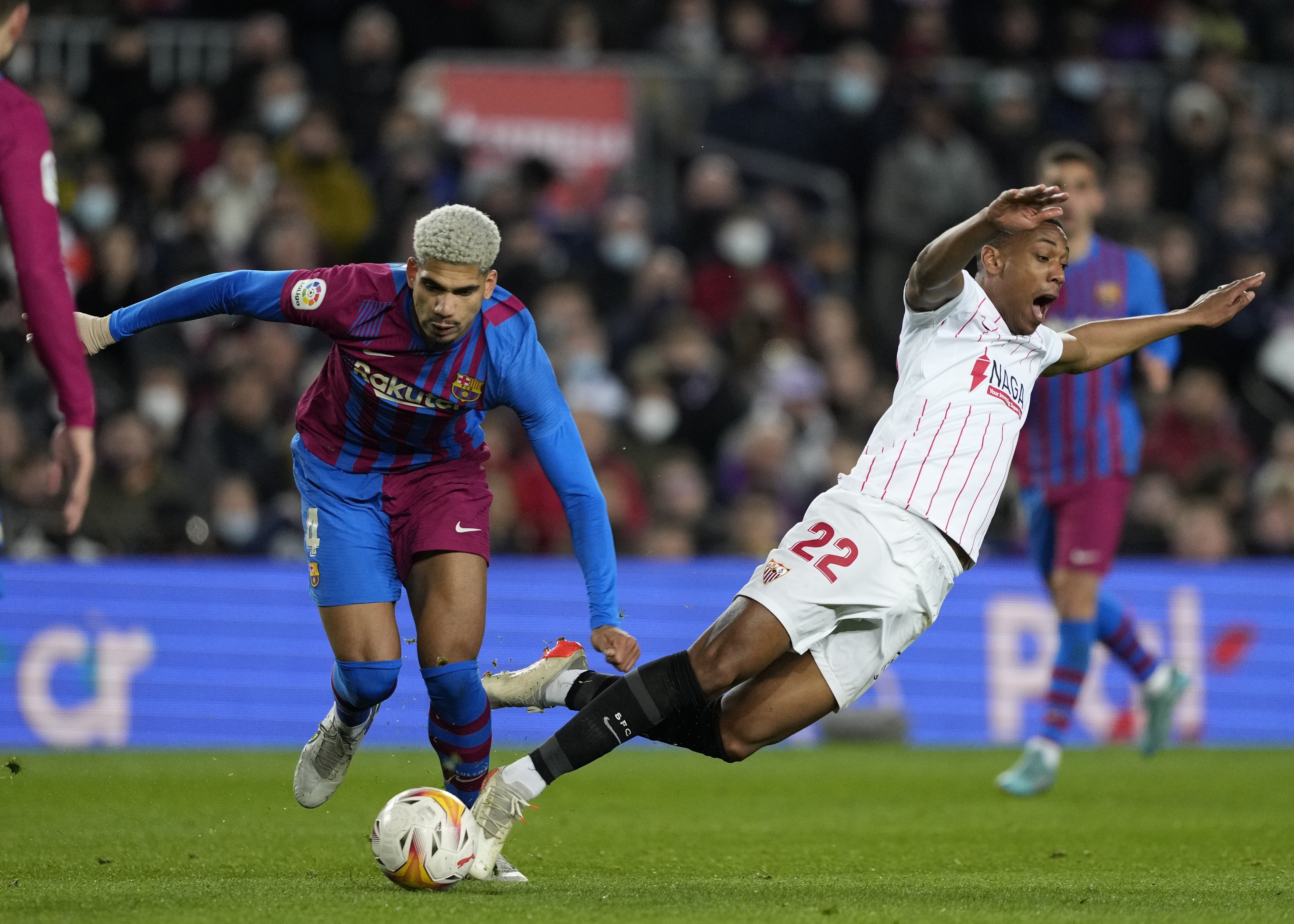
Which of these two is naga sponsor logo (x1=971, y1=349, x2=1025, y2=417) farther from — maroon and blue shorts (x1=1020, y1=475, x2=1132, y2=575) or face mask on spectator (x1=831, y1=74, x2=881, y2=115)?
face mask on spectator (x1=831, y1=74, x2=881, y2=115)

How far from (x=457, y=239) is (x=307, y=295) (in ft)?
2.03

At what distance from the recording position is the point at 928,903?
502cm

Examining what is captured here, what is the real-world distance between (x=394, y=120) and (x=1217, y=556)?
6.71 meters

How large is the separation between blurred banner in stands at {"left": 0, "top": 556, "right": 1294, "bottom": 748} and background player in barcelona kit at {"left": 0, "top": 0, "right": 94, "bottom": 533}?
5347 millimetres

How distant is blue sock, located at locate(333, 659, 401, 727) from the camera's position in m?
5.89

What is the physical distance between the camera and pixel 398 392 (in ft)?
18.9

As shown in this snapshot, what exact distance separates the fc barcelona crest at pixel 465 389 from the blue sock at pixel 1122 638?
425 centimetres

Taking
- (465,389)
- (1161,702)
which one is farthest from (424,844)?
(1161,702)

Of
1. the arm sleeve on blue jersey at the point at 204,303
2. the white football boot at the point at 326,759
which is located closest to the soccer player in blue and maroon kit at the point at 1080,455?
the white football boot at the point at 326,759

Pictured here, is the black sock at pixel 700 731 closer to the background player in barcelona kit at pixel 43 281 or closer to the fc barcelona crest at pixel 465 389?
the fc barcelona crest at pixel 465 389

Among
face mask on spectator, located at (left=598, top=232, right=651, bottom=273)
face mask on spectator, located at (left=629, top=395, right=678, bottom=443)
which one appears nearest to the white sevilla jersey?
face mask on spectator, located at (left=629, top=395, right=678, bottom=443)

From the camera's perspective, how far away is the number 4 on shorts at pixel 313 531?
5.99 m

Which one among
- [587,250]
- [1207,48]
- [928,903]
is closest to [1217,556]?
[587,250]

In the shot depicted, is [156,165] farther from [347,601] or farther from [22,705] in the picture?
[347,601]
